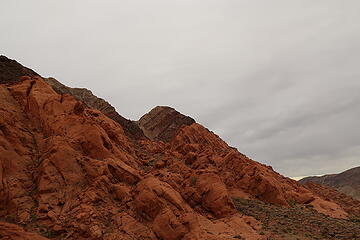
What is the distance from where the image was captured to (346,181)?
492ft

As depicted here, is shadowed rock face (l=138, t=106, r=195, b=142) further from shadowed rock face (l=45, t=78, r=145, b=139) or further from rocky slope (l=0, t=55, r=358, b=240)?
rocky slope (l=0, t=55, r=358, b=240)

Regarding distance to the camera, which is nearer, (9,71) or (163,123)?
(9,71)

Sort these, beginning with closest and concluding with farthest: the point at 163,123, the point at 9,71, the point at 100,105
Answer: the point at 9,71
the point at 100,105
the point at 163,123

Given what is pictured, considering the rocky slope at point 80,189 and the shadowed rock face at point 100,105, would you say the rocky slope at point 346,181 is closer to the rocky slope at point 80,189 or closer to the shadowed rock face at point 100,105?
the shadowed rock face at point 100,105

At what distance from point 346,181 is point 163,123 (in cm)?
12505

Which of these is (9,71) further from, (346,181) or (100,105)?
(346,181)

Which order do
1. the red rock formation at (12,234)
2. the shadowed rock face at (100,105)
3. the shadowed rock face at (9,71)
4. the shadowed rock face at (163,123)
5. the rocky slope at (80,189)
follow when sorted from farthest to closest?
the shadowed rock face at (163,123), the shadowed rock face at (100,105), the shadowed rock face at (9,71), the rocky slope at (80,189), the red rock formation at (12,234)

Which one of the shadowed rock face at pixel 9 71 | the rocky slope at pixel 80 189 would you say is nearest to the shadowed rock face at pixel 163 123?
the shadowed rock face at pixel 9 71

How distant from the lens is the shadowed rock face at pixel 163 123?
218ft

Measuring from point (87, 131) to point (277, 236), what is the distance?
1472 cm

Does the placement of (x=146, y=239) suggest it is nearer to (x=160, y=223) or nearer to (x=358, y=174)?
(x=160, y=223)

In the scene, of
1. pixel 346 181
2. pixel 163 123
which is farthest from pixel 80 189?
pixel 346 181

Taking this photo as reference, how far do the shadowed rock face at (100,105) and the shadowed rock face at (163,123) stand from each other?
11.8m

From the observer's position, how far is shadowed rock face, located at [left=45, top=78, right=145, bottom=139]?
49053 millimetres
